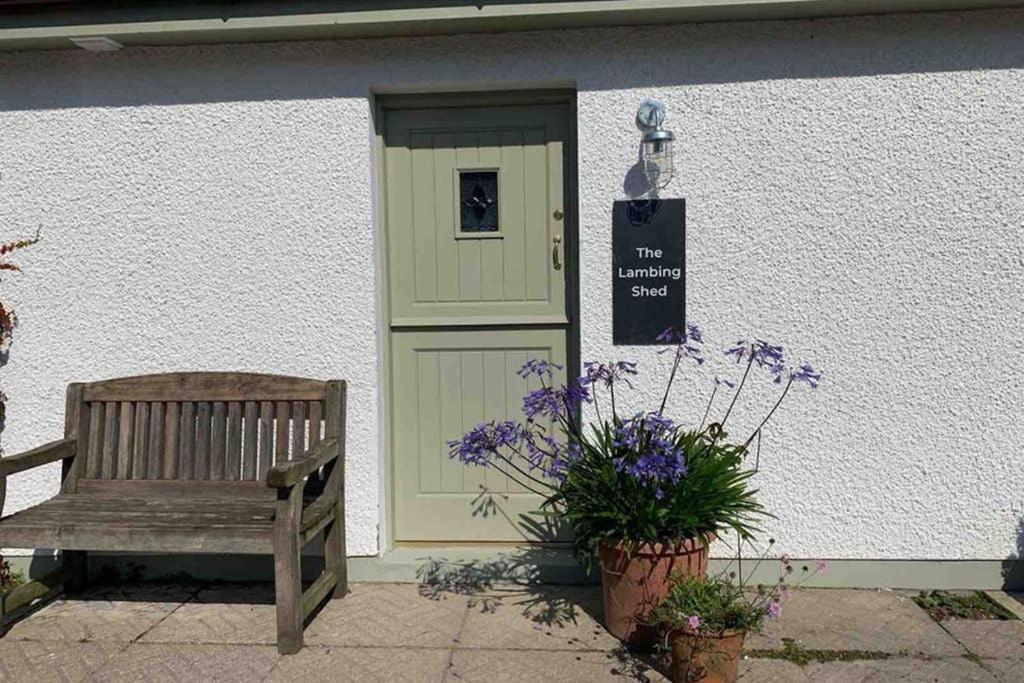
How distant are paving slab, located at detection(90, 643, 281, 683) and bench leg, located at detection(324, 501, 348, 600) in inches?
21.5

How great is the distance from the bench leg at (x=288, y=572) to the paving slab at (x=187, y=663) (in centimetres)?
11

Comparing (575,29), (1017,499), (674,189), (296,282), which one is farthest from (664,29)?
(1017,499)

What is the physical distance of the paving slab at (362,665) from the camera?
3.23 meters

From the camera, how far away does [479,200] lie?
14.1ft

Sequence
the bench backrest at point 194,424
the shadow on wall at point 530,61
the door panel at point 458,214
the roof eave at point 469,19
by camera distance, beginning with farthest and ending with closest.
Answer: the door panel at point 458,214, the bench backrest at point 194,424, the shadow on wall at point 530,61, the roof eave at point 469,19

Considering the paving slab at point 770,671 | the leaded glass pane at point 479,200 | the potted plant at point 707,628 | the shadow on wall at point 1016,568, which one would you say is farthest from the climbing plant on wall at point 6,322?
the shadow on wall at point 1016,568

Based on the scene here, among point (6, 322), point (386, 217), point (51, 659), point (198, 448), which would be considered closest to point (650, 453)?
point (386, 217)

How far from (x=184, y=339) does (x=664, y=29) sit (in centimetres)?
273

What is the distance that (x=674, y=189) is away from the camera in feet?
13.1

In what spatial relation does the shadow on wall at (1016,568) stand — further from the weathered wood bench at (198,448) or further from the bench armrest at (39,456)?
the bench armrest at (39,456)

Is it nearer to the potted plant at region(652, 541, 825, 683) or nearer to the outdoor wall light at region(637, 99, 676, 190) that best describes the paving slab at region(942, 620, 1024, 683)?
the potted plant at region(652, 541, 825, 683)

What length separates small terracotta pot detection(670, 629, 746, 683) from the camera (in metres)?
3.00

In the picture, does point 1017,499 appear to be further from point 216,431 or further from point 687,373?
point 216,431

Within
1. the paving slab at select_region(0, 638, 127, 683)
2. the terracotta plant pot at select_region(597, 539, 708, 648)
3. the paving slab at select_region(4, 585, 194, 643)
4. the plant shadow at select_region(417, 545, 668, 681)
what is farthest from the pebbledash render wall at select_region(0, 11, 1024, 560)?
the paving slab at select_region(0, 638, 127, 683)
